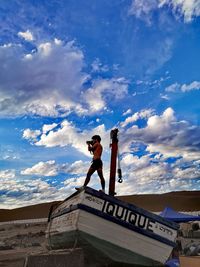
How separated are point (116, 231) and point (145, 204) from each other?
61.8m

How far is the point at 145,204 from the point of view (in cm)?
6994

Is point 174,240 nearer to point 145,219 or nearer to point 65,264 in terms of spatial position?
point 145,219

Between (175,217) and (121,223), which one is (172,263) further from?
(175,217)

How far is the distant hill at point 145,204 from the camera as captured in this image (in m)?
66.7

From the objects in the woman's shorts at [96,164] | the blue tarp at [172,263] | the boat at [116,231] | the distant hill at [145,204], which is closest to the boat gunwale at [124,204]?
→ the boat at [116,231]

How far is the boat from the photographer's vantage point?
928 cm

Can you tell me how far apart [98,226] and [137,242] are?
1064mm

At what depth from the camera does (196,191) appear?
88.4 m

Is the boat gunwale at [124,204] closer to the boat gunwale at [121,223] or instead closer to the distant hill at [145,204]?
the boat gunwale at [121,223]

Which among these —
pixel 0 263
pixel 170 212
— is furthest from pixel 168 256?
pixel 170 212

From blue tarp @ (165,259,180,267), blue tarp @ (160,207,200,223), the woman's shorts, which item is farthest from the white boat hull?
blue tarp @ (160,207,200,223)

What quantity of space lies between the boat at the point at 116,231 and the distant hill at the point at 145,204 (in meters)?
54.7

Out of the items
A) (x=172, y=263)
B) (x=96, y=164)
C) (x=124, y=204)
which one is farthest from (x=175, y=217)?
(x=124, y=204)

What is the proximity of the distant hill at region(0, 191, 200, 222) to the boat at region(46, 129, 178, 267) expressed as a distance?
2154 inches
